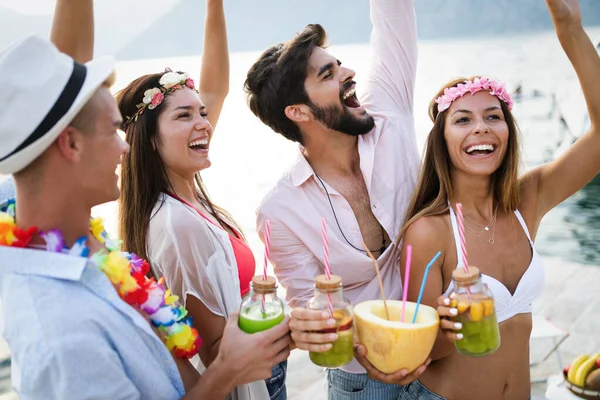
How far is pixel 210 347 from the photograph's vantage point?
A: 194 cm

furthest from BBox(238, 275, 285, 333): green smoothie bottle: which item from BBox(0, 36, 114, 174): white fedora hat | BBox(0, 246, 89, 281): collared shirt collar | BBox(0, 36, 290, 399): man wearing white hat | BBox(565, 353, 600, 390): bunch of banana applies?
BBox(565, 353, 600, 390): bunch of banana

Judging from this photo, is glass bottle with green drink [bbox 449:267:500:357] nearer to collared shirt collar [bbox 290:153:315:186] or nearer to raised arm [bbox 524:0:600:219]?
raised arm [bbox 524:0:600:219]

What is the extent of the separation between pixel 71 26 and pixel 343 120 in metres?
1.19

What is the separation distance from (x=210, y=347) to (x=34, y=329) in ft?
2.81

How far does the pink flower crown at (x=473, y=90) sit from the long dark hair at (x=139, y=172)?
1.12 metres

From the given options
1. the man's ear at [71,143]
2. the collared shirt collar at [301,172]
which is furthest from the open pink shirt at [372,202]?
the man's ear at [71,143]

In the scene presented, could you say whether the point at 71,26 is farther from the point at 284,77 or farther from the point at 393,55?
the point at 393,55

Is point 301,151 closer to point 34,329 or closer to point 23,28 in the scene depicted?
point 34,329

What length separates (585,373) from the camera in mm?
2895

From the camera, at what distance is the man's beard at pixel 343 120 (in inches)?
98.3

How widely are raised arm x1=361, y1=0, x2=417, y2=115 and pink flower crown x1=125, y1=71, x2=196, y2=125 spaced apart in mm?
942

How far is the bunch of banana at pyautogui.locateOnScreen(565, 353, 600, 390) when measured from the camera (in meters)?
2.84

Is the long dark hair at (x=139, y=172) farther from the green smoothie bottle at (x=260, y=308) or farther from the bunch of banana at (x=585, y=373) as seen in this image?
the bunch of banana at (x=585, y=373)

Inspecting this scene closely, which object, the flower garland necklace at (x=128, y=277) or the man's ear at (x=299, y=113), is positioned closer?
the flower garland necklace at (x=128, y=277)
